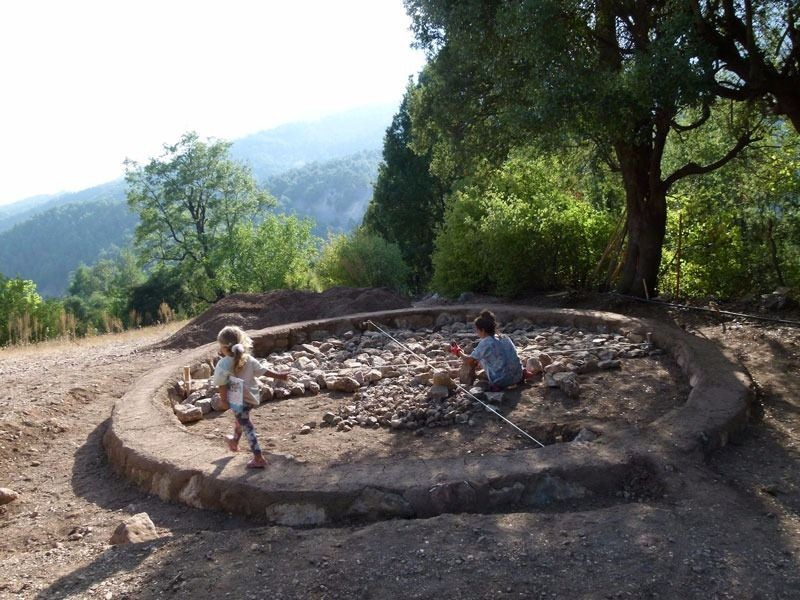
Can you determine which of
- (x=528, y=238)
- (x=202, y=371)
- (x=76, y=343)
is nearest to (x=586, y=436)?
(x=202, y=371)

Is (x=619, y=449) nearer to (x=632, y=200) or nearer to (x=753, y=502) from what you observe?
(x=753, y=502)

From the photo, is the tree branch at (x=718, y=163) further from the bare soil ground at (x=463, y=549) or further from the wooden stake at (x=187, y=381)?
the wooden stake at (x=187, y=381)

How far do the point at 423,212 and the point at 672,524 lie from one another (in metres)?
21.5

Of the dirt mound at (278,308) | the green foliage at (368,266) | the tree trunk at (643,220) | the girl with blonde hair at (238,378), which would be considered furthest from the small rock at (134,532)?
the green foliage at (368,266)

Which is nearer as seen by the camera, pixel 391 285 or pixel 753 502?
pixel 753 502

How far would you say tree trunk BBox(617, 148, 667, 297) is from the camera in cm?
923

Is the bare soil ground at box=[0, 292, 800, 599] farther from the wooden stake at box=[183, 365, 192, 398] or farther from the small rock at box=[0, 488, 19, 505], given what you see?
the wooden stake at box=[183, 365, 192, 398]

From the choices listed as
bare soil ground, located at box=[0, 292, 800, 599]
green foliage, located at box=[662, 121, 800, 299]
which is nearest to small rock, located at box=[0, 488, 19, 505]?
bare soil ground, located at box=[0, 292, 800, 599]

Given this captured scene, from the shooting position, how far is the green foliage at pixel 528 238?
34.6 feet

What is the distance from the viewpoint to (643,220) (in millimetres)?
9422

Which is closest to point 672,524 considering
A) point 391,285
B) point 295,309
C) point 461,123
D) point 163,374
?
point 163,374

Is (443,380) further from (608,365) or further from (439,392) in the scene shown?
(608,365)

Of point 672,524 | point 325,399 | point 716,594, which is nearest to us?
point 716,594

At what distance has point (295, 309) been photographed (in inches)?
435
